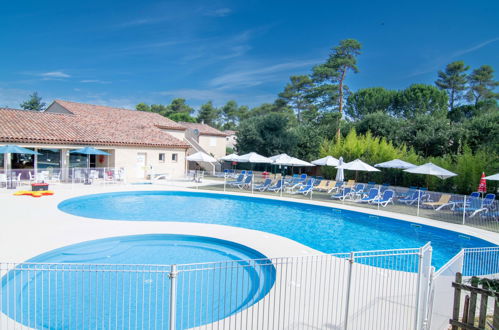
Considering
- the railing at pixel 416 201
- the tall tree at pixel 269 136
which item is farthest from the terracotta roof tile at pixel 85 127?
the railing at pixel 416 201

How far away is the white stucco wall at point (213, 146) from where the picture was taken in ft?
131

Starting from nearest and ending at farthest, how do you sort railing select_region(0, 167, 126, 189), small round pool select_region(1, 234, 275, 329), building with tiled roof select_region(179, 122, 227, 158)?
small round pool select_region(1, 234, 275, 329)
railing select_region(0, 167, 126, 189)
building with tiled roof select_region(179, 122, 227, 158)

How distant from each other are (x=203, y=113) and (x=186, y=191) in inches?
2205

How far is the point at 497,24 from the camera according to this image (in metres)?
26.4

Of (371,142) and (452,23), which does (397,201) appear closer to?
(371,142)

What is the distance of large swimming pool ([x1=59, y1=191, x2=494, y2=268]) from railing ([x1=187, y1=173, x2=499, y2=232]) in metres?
1.53

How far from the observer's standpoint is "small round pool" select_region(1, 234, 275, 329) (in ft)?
17.2

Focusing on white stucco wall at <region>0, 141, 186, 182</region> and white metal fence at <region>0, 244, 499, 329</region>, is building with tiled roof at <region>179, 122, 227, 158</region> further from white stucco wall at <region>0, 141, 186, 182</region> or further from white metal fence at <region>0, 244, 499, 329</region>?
white metal fence at <region>0, 244, 499, 329</region>

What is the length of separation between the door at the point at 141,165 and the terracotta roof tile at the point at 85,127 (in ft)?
3.36

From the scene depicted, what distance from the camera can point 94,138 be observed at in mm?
23141

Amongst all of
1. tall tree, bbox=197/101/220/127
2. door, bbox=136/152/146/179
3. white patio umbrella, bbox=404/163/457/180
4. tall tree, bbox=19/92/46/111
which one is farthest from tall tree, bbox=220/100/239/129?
white patio umbrella, bbox=404/163/457/180

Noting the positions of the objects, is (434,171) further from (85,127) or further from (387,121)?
(85,127)

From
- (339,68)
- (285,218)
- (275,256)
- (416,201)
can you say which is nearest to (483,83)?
(339,68)

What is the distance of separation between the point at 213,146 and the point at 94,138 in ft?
62.5
